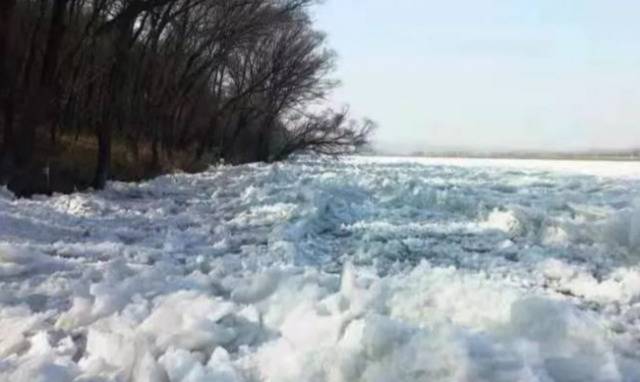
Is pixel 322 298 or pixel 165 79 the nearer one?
pixel 322 298

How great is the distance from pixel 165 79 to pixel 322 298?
2381 centimetres

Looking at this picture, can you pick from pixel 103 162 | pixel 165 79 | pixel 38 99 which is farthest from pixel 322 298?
pixel 165 79

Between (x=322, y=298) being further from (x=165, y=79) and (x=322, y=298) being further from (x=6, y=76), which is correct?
(x=165, y=79)

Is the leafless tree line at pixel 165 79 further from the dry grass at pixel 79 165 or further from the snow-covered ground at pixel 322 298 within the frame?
the snow-covered ground at pixel 322 298

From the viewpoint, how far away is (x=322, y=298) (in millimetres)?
3840

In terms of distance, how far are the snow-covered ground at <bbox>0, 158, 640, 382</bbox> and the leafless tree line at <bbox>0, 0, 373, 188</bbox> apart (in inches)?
227

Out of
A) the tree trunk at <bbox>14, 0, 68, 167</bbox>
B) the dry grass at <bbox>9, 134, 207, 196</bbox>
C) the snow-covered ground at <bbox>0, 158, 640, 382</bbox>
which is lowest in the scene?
the dry grass at <bbox>9, 134, 207, 196</bbox>

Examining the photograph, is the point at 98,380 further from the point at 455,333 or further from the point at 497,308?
the point at 497,308

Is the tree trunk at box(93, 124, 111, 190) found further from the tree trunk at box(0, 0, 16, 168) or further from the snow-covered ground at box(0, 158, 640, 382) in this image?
the snow-covered ground at box(0, 158, 640, 382)

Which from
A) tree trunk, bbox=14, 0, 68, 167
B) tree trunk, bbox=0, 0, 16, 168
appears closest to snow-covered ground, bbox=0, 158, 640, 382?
tree trunk, bbox=14, 0, 68, 167

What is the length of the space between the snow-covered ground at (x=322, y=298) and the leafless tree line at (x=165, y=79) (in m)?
5.77

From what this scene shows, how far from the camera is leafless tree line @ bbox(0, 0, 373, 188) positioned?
14.7 meters

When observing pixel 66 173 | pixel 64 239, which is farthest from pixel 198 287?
pixel 66 173

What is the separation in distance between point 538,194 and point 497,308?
10.00 metres
